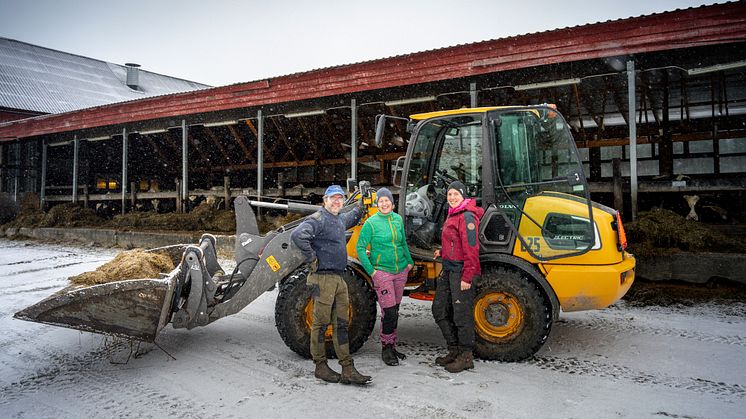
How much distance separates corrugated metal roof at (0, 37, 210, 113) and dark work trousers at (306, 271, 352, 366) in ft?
91.7

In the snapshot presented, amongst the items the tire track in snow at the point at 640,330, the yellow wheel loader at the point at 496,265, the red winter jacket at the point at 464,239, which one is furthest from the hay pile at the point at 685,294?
the red winter jacket at the point at 464,239

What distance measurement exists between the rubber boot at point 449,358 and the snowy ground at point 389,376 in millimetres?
78

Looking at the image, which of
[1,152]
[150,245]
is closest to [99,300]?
[150,245]

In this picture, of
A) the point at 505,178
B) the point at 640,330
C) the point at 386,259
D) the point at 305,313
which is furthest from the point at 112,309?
the point at 640,330

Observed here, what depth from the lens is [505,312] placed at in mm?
4020

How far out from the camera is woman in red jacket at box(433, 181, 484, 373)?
3.83 metres

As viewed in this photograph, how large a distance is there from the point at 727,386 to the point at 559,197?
6.25 feet

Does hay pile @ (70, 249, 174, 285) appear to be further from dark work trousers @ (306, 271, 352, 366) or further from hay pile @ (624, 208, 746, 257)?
hay pile @ (624, 208, 746, 257)

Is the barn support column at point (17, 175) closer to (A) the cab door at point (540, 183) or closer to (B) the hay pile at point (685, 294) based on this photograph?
(A) the cab door at point (540, 183)

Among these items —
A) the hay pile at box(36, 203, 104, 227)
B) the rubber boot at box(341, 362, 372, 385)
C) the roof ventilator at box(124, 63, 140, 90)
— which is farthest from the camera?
the roof ventilator at box(124, 63, 140, 90)

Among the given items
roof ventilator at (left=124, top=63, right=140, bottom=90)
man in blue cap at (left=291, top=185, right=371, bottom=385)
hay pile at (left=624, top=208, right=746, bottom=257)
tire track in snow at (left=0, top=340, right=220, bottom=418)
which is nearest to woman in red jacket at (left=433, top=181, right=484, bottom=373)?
man in blue cap at (left=291, top=185, right=371, bottom=385)

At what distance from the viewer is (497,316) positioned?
404 cm

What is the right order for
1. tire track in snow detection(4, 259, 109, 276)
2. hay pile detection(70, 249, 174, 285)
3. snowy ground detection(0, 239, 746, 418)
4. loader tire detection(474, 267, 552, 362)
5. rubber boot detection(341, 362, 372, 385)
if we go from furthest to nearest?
1. tire track in snow detection(4, 259, 109, 276)
2. hay pile detection(70, 249, 174, 285)
3. loader tire detection(474, 267, 552, 362)
4. rubber boot detection(341, 362, 372, 385)
5. snowy ground detection(0, 239, 746, 418)

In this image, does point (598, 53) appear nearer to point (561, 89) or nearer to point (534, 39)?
point (534, 39)
